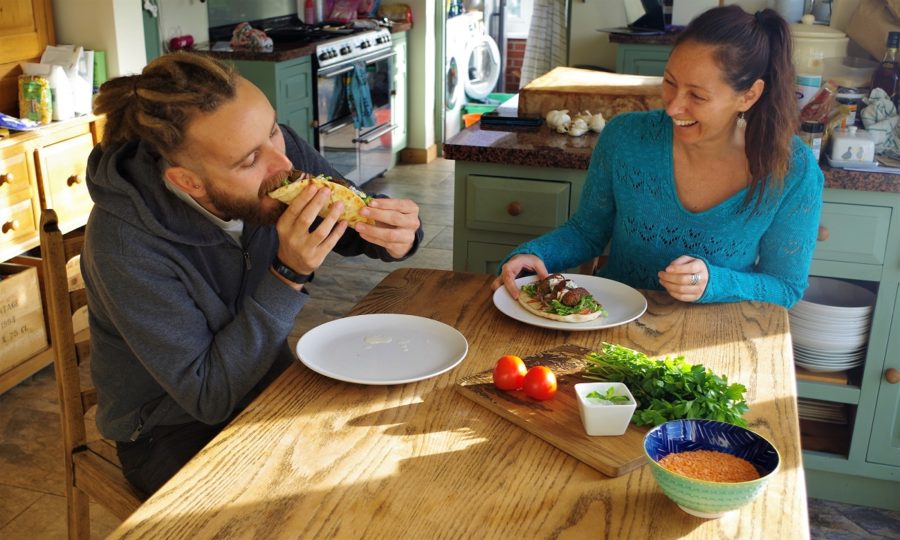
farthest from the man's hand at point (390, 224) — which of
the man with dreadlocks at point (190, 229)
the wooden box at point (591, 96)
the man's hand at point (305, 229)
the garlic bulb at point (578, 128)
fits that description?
the wooden box at point (591, 96)

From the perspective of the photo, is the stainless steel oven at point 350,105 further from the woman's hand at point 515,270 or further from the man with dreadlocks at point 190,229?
the man with dreadlocks at point 190,229

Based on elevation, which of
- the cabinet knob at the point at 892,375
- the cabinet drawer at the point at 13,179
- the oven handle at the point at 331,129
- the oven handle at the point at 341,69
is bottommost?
the cabinet knob at the point at 892,375

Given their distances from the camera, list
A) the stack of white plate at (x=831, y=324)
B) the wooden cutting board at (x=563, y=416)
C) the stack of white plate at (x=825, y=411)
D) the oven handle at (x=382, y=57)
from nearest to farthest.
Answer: the wooden cutting board at (x=563, y=416) < the stack of white plate at (x=831, y=324) < the stack of white plate at (x=825, y=411) < the oven handle at (x=382, y=57)

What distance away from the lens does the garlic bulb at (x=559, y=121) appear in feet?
9.03

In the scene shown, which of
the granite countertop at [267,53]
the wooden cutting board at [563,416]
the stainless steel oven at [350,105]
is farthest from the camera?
the stainless steel oven at [350,105]

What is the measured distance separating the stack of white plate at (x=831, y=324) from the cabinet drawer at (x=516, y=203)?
732 millimetres

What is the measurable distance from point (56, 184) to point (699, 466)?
290cm

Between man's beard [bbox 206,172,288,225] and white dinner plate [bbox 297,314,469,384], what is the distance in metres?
0.23

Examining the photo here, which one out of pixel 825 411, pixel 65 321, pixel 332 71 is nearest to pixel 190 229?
pixel 65 321

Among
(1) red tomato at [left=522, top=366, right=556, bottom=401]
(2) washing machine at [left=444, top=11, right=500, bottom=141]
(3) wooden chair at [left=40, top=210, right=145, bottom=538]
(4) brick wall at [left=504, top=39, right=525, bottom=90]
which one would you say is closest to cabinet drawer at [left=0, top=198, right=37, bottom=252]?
(3) wooden chair at [left=40, top=210, right=145, bottom=538]

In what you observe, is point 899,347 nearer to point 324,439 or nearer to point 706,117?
point 706,117

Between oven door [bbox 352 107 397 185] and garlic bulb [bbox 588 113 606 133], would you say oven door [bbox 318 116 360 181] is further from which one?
garlic bulb [bbox 588 113 606 133]

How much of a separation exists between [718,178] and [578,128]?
0.77m

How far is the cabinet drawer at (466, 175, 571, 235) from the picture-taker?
8.33 feet
